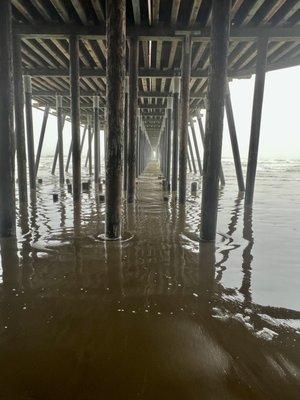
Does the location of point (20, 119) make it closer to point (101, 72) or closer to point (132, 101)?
point (132, 101)

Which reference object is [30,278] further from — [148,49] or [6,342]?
[148,49]

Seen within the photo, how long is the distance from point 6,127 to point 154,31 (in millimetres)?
3959

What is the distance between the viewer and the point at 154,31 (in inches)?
246

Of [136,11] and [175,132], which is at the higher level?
[136,11]

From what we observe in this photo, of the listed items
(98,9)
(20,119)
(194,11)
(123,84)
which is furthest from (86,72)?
(123,84)

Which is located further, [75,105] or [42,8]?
[75,105]

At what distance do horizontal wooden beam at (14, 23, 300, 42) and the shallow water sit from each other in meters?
4.34

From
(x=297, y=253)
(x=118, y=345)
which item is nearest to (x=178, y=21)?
(x=297, y=253)

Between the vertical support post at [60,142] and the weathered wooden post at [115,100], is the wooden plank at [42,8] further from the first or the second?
the vertical support post at [60,142]

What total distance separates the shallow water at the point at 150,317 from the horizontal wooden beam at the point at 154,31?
14.2 feet

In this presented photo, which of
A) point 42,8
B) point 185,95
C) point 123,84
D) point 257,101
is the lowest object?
point 123,84

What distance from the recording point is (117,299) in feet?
8.19

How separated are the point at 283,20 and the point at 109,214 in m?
5.32

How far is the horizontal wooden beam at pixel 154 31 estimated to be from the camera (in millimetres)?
6082
